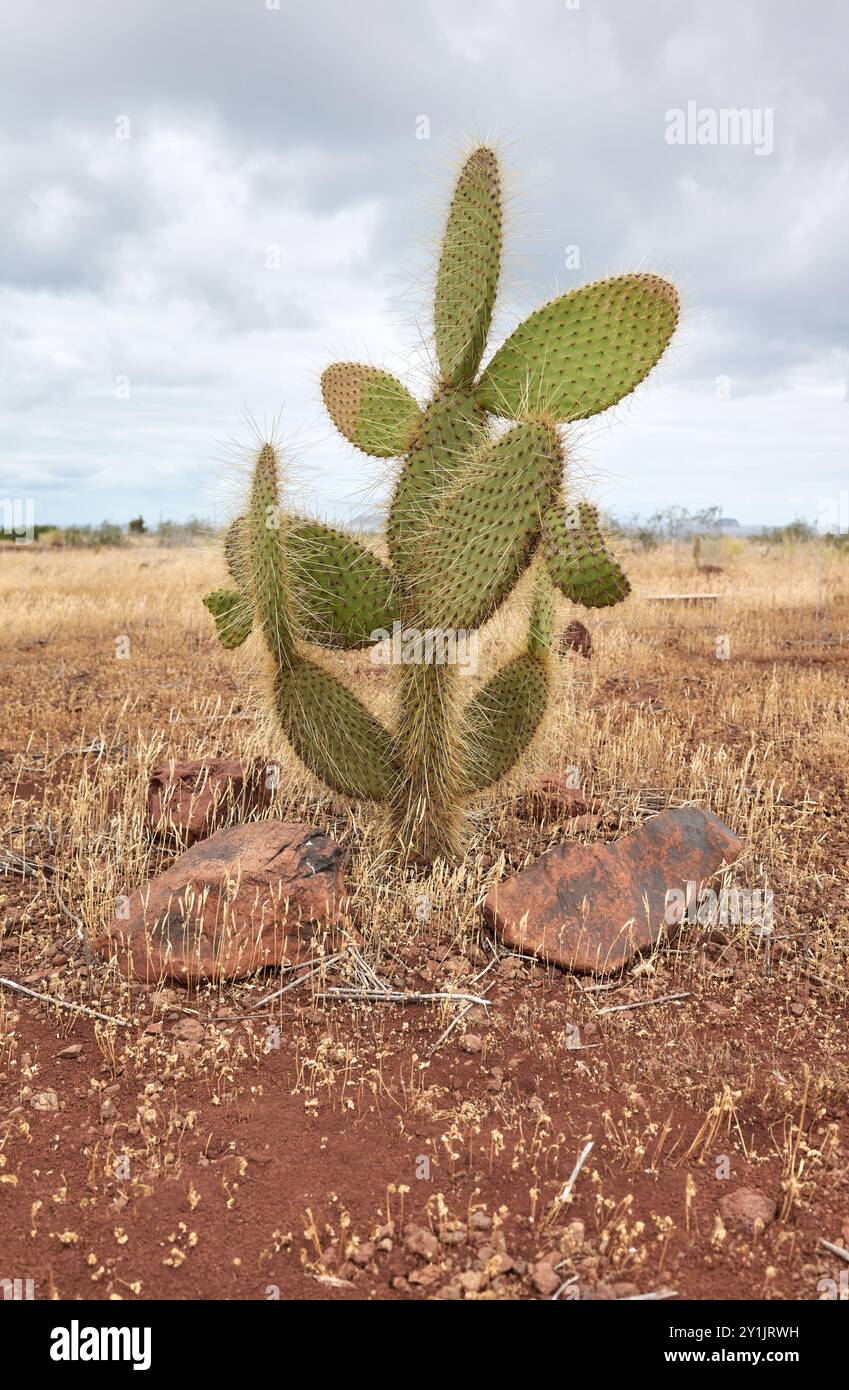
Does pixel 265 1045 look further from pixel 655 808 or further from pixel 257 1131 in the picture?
pixel 655 808

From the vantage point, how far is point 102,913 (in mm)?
3502

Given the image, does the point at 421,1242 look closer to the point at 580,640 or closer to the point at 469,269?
the point at 469,269

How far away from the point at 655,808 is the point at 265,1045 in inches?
100

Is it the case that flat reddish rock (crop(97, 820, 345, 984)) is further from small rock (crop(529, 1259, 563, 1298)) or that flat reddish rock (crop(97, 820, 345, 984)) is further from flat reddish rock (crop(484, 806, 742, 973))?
small rock (crop(529, 1259, 563, 1298))

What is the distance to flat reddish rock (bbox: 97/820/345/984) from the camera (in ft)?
10.7

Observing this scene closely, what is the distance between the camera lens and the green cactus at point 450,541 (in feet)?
11.2

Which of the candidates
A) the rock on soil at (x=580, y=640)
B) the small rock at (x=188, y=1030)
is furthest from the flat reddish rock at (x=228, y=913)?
the rock on soil at (x=580, y=640)

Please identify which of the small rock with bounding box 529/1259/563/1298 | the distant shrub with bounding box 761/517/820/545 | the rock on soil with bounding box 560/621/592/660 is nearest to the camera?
the small rock with bounding box 529/1259/563/1298

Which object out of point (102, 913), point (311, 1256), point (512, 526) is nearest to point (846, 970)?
point (512, 526)

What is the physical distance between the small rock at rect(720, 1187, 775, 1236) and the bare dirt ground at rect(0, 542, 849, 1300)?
0.02m

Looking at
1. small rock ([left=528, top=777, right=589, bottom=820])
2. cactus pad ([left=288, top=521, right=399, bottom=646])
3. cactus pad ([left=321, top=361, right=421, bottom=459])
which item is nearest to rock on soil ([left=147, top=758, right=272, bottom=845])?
cactus pad ([left=288, top=521, right=399, bottom=646])

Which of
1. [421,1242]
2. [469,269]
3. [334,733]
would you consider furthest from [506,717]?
[421,1242]

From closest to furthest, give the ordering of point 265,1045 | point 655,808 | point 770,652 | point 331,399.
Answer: point 265,1045
point 331,399
point 655,808
point 770,652

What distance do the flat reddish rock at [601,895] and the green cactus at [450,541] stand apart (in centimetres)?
67
